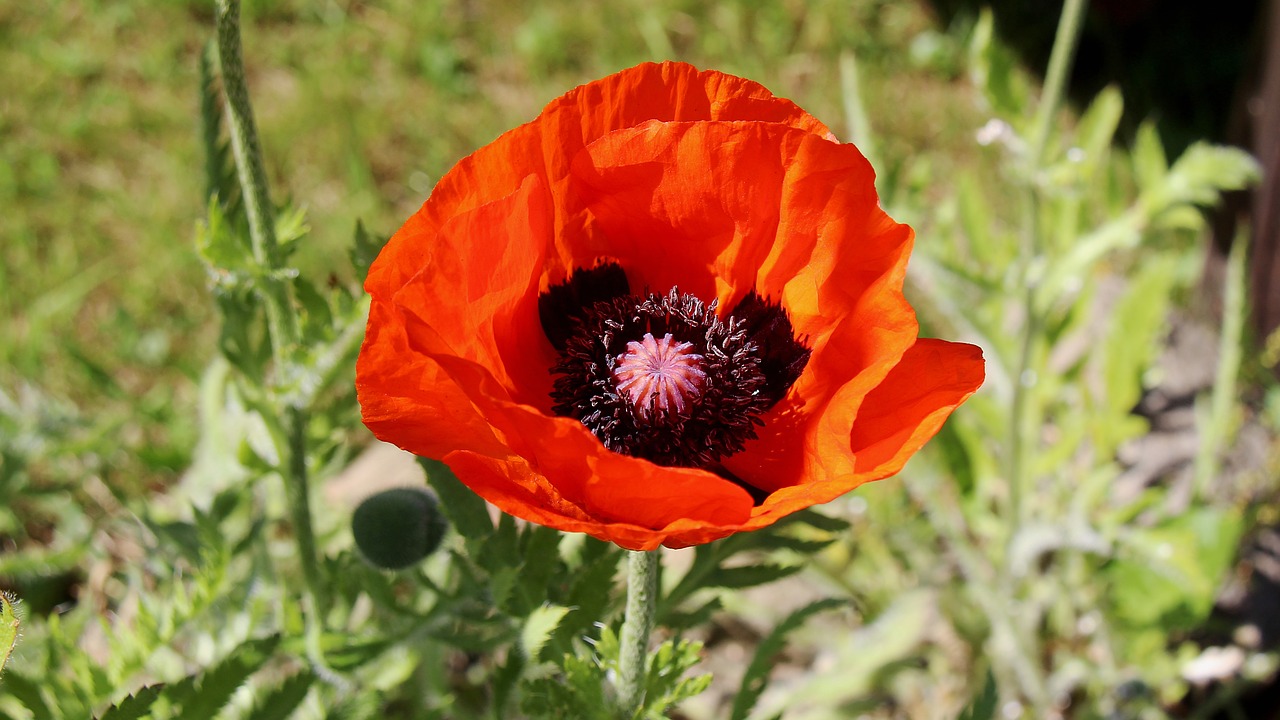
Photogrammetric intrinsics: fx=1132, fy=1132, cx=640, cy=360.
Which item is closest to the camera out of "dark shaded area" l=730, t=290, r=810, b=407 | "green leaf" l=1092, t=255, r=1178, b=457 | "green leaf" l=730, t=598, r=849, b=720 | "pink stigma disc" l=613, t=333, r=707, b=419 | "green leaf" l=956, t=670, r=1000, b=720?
"pink stigma disc" l=613, t=333, r=707, b=419

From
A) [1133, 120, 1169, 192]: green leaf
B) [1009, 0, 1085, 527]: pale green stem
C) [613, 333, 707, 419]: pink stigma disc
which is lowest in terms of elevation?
[613, 333, 707, 419]: pink stigma disc

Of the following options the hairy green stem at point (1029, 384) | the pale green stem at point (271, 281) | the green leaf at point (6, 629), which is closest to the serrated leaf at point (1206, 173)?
the hairy green stem at point (1029, 384)

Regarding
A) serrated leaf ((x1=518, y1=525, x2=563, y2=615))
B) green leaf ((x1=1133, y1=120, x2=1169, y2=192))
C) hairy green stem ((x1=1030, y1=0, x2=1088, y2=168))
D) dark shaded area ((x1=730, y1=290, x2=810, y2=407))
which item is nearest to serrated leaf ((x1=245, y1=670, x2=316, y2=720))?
serrated leaf ((x1=518, y1=525, x2=563, y2=615))

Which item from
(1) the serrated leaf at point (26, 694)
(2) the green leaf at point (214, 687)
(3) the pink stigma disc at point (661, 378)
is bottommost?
(1) the serrated leaf at point (26, 694)

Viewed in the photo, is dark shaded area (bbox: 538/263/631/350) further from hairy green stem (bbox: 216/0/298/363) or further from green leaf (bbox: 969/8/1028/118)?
green leaf (bbox: 969/8/1028/118)

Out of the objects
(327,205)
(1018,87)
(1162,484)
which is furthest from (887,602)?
(327,205)

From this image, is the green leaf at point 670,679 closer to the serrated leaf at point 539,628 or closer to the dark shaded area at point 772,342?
the serrated leaf at point 539,628

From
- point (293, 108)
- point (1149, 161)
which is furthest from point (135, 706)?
point (293, 108)
